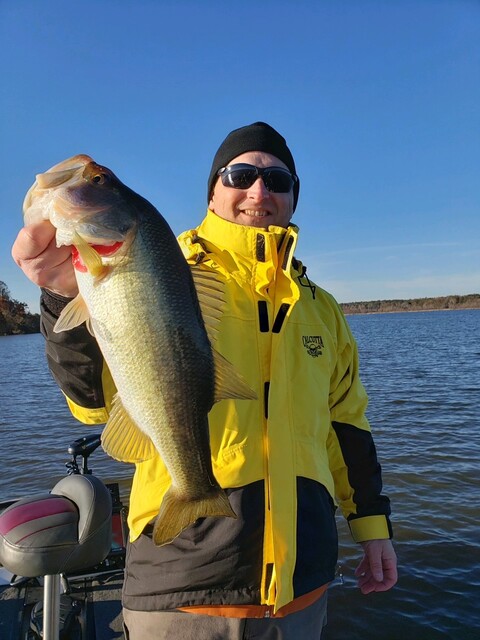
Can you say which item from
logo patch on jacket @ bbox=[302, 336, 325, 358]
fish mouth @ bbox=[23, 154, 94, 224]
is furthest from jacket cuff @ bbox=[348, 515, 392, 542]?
fish mouth @ bbox=[23, 154, 94, 224]

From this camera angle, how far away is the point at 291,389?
256cm

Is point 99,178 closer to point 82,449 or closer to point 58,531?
point 58,531

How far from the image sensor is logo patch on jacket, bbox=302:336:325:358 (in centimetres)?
275

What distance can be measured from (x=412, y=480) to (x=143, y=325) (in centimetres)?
896

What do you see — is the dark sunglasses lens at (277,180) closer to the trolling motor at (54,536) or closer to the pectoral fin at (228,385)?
the pectoral fin at (228,385)

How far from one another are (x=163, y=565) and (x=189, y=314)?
1.16m

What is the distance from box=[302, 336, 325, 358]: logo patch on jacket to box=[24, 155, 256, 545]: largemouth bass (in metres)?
0.74

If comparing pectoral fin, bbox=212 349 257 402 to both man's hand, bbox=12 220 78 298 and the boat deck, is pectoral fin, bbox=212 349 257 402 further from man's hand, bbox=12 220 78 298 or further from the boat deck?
the boat deck

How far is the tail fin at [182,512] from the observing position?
2062 millimetres

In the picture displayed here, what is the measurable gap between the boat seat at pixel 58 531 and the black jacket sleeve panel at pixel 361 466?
58.4 inches

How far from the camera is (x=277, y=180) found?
301 cm

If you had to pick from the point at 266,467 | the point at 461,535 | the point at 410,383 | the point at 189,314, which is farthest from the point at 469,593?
the point at 410,383

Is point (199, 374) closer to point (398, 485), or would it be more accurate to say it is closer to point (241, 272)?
point (241, 272)

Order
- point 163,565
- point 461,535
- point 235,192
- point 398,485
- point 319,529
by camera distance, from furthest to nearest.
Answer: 1. point 398,485
2. point 461,535
3. point 235,192
4. point 319,529
5. point 163,565
